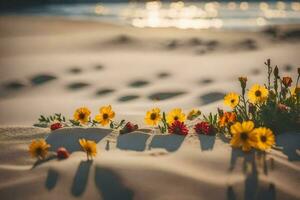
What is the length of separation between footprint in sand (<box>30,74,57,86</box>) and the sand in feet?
0.08

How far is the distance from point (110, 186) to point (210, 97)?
142 inches

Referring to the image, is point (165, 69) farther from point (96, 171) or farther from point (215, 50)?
point (96, 171)

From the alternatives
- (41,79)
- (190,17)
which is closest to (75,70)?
(41,79)

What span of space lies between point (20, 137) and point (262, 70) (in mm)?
5402

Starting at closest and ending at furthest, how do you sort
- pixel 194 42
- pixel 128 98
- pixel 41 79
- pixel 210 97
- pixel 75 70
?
pixel 210 97, pixel 128 98, pixel 41 79, pixel 75 70, pixel 194 42

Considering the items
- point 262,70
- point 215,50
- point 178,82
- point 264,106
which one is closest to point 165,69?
point 178,82

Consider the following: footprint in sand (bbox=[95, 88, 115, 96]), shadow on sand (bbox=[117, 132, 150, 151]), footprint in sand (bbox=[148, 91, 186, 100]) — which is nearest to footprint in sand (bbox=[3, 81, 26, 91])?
footprint in sand (bbox=[95, 88, 115, 96])

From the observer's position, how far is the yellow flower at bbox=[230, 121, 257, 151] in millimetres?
3186

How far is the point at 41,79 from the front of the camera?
7836 millimetres

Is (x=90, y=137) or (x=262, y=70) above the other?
(x=262, y=70)

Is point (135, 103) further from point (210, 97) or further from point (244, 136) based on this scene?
point (244, 136)

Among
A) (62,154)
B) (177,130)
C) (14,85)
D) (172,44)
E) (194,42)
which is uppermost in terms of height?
(194,42)

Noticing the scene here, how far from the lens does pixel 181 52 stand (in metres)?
10.7

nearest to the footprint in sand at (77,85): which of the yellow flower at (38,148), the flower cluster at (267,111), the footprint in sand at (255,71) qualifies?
the footprint in sand at (255,71)
